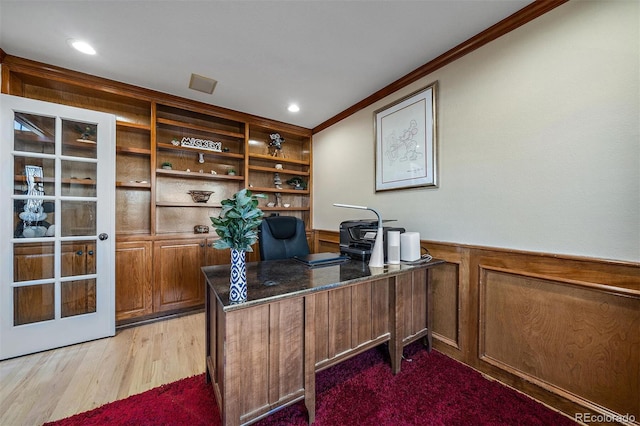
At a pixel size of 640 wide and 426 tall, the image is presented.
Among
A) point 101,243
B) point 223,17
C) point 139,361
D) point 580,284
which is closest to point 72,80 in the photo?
point 101,243

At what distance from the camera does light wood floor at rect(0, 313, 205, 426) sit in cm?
145

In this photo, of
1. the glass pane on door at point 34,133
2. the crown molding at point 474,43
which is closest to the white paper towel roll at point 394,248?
the crown molding at point 474,43

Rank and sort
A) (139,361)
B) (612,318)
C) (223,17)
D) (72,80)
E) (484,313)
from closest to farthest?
(612,318) < (223,17) < (484,313) < (139,361) < (72,80)

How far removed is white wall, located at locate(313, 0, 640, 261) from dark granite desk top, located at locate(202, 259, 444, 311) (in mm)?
561

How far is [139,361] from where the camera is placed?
6.26ft

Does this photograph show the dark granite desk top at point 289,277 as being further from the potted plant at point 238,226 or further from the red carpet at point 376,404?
the red carpet at point 376,404

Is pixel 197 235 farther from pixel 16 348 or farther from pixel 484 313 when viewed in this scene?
pixel 484 313

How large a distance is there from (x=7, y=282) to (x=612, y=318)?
13.3 ft

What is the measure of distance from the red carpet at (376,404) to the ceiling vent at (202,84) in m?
2.55

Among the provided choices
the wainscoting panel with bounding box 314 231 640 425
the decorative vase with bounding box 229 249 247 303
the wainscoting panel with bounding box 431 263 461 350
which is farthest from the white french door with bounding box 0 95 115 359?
the wainscoting panel with bounding box 314 231 640 425

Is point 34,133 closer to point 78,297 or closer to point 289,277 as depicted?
point 78,297

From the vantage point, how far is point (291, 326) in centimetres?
125

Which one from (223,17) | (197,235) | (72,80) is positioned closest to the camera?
(223,17)

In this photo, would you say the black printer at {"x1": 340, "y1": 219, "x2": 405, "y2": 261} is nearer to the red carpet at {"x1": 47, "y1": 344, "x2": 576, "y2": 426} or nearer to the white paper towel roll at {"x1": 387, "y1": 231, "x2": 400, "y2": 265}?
the white paper towel roll at {"x1": 387, "y1": 231, "x2": 400, "y2": 265}
